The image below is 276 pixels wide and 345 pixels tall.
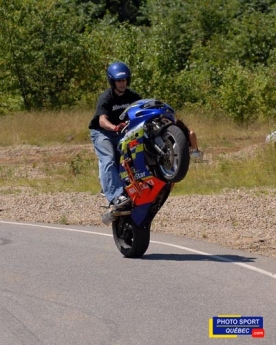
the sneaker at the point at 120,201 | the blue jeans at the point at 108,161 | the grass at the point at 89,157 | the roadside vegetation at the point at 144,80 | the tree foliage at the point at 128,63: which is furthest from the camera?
the tree foliage at the point at 128,63

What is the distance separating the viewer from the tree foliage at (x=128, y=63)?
29.1 meters

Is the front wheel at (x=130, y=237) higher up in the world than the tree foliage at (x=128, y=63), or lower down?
higher up

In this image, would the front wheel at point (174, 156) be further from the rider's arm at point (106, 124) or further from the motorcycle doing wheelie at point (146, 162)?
the rider's arm at point (106, 124)

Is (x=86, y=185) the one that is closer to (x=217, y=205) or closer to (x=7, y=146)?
(x=217, y=205)

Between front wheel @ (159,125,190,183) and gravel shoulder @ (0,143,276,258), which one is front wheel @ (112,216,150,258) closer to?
front wheel @ (159,125,190,183)

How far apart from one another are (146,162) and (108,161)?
2.17 feet

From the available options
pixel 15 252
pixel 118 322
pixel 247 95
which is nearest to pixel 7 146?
pixel 247 95

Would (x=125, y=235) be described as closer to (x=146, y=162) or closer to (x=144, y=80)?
(x=146, y=162)

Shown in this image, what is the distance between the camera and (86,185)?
1684cm

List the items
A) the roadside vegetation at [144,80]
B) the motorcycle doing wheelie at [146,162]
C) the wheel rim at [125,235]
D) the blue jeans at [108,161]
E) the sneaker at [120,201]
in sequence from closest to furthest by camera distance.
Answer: the motorcycle doing wheelie at [146,162] < the sneaker at [120,201] < the blue jeans at [108,161] < the wheel rim at [125,235] < the roadside vegetation at [144,80]

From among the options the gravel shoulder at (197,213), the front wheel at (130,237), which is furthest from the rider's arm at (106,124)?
the gravel shoulder at (197,213)

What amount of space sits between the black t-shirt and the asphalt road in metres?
1.49

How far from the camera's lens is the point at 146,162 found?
9680mm

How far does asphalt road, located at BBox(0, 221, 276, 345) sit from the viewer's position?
22.7 feet
